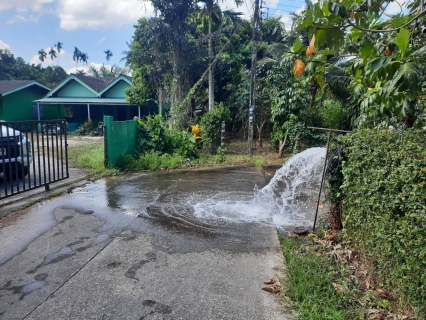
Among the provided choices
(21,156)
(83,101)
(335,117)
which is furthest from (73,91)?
(21,156)

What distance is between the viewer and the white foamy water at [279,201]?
5480 mm

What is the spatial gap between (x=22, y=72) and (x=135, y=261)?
5109 centimetres

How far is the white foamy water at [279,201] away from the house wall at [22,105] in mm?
22485

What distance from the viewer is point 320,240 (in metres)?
4.37

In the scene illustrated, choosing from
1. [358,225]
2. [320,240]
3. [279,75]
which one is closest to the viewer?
[358,225]

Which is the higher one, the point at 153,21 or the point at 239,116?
the point at 153,21

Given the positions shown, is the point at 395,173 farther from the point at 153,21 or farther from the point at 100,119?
the point at 100,119

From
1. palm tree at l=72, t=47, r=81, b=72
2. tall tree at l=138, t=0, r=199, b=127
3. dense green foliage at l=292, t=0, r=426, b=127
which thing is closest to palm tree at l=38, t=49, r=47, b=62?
palm tree at l=72, t=47, r=81, b=72

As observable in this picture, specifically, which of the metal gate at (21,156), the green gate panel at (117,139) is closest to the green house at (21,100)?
the green gate panel at (117,139)

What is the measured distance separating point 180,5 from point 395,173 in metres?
16.9

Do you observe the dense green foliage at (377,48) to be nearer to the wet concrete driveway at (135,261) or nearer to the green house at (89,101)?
the wet concrete driveway at (135,261)

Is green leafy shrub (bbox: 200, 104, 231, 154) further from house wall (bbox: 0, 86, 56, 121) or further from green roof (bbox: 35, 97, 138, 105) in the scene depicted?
house wall (bbox: 0, 86, 56, 121)

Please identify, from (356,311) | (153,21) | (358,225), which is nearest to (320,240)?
(358,225)

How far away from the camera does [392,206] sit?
2.72 meters
